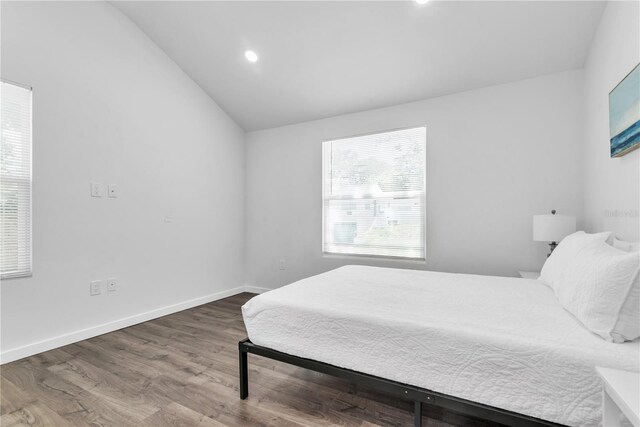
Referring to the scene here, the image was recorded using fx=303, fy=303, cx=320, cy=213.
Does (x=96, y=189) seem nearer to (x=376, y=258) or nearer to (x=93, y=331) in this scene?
(x=93, y=331)

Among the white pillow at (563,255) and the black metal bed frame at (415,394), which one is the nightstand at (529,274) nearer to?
the white pillow at (563,255)

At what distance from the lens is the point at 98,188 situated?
9.34 feet

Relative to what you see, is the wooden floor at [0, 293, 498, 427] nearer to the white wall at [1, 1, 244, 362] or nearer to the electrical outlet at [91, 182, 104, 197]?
the white wall at [1, 1, 244, 362]

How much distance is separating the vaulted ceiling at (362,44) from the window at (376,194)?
0.48 m

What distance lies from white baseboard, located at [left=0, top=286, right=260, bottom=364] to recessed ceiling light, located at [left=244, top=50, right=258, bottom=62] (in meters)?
2.88

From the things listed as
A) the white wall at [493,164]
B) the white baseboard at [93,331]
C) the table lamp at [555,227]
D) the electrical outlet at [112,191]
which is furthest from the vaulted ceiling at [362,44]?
the white baseboard at [93,331]

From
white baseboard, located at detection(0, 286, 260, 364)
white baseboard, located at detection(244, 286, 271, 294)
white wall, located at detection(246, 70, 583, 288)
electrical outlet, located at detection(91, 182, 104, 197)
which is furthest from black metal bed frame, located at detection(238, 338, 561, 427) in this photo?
white baseboard, located at detection(244, 286, 271, 294)

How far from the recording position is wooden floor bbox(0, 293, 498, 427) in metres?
1.62

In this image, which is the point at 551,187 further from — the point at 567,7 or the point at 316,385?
the point at 316,385

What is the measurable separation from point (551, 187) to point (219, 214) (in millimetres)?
3746

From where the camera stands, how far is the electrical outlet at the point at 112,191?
115 inches

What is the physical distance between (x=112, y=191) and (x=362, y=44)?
2783 mm

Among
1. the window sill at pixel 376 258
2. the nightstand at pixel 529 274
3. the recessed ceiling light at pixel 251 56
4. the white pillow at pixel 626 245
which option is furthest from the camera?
the window sill at pixel 376 258

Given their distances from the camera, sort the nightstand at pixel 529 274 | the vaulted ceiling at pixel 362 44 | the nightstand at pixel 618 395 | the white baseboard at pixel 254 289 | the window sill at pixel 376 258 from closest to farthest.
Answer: the nightstand at pixel 618 395 → the vaulted ceiling at pixel 362 44 → the nightstand at pixel 529 274 → the window sill at pixel 376 258 → the white baseboard at pixel 254 289
